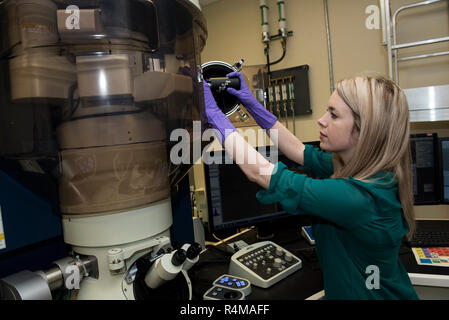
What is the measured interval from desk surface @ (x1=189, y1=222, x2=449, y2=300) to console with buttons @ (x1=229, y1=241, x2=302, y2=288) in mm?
23

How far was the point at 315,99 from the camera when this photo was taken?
2.31 metres

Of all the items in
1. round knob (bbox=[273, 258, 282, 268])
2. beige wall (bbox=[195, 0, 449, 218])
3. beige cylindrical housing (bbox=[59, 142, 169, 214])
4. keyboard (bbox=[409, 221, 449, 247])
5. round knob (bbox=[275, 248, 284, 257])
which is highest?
beige wall (bbox=[195, 0, 449, 218])

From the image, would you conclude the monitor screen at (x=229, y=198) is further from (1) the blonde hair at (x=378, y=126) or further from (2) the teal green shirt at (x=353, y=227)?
(1) the blonde hair at (x=378, y=126)

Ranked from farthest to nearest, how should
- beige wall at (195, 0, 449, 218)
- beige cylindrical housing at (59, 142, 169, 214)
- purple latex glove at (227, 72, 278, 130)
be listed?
beige wall at (195, 0, 449, 218) → purple latex glove at (227, 72, 278, 130) → beige cylindrical housing at (59, 142, 169, 214)

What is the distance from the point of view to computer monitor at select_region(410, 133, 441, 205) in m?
1.42

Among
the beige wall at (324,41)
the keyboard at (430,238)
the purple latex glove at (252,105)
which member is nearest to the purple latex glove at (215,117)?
the purple latex glove at (252,105)

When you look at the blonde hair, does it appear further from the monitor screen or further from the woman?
the monitor screen

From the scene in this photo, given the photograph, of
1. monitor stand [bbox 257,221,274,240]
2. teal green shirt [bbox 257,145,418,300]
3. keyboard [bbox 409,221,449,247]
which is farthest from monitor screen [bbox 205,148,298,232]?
keyboard [bbox 409,221,449,247]

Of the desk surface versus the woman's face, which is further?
the desk surface

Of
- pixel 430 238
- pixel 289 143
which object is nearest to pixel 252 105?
pixel 289 143

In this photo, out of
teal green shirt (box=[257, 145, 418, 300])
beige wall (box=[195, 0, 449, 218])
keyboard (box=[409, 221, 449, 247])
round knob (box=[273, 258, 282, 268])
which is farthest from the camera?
beige wall (box=[195, 0, 449, 218])

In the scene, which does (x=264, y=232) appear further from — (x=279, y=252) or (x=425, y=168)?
(x=425, y=168)

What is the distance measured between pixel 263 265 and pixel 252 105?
537 mm

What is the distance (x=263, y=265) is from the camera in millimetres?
1047
